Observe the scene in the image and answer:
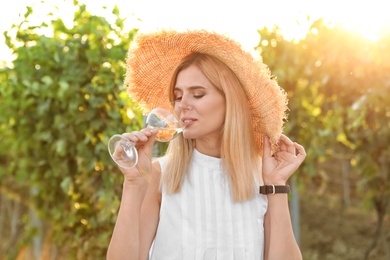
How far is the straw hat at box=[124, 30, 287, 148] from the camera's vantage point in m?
3.14

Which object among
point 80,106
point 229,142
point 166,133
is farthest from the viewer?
point 80,106

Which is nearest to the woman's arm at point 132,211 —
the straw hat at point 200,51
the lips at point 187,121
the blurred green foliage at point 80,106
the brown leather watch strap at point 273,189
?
the lips at point 187,121

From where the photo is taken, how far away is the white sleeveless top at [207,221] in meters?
3.11

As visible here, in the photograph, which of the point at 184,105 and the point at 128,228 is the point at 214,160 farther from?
the point at 128,228

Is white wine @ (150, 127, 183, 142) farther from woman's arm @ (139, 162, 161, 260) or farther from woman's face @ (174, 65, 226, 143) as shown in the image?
woman's arm @ (139, 162, 161, 260)

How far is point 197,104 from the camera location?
303 cm

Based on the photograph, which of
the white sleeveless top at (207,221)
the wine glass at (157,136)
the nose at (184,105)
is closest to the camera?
the wine glass at (157,136)

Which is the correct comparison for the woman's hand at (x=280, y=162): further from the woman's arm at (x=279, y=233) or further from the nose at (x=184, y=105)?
the nose at (x=184, y=105)

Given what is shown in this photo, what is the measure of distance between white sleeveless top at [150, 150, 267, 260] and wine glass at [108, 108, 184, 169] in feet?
1.06

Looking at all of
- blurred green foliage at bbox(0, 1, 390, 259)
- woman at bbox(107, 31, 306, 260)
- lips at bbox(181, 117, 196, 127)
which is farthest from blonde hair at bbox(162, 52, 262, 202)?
blurred green foliage at bbox(0, 1, 390, 259)

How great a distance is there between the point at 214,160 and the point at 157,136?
0.38 meters

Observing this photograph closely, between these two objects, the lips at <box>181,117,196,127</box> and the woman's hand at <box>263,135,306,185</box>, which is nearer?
the lips at <box>181,117,196,127</box>

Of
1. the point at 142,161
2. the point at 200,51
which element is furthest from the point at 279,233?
the point at 200,51

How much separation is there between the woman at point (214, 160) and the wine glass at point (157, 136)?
111 millimetres
